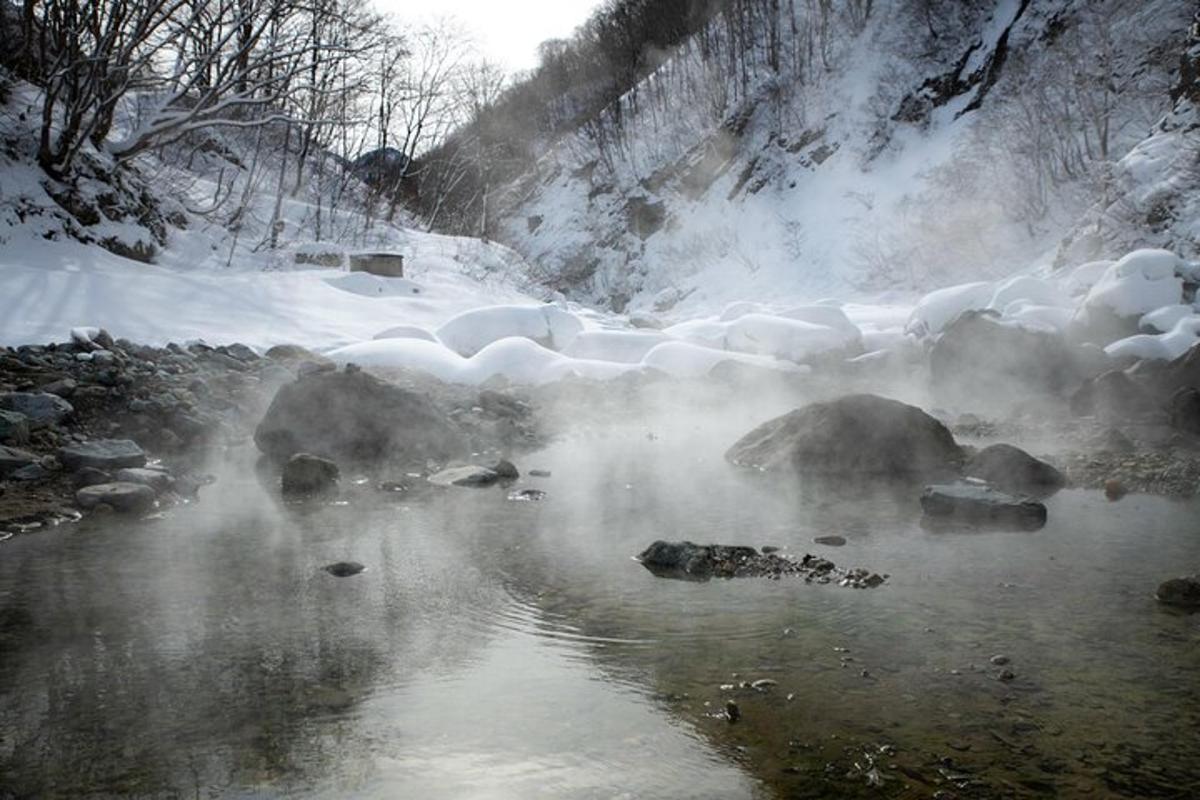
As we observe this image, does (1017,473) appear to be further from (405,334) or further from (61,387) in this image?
(405,334)

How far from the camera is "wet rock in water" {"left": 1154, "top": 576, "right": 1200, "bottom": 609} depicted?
3.71 meters

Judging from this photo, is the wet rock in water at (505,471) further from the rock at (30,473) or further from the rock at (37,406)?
the rock at (37,406)

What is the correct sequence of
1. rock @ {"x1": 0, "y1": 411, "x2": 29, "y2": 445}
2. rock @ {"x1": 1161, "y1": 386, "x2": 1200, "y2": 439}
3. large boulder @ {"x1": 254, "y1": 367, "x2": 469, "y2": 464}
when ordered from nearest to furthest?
rock @ {"x1": 0, "y1": 411, "x2": 29, "y2": 445} → large boulder @ {"x1": 254, "y1": 367, "x2": 469, "y2": 464} → rock @ {"x1": 1161, "y1": 386, "x2": 1200, "y2": 439}

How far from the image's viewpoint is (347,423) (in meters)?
7.41

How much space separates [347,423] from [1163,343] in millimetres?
8994

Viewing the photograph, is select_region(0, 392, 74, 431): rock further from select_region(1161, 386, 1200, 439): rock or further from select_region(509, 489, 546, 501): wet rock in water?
select_region(1161, 386, 1200, 439): rock

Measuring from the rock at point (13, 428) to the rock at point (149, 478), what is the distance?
0.96m

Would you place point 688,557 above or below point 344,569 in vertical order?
above

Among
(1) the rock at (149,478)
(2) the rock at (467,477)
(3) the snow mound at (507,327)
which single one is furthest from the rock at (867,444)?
(3) the snow mound at (507,327)

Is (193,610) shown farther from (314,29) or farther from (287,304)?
(314,29)

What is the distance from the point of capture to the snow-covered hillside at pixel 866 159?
70.7ft

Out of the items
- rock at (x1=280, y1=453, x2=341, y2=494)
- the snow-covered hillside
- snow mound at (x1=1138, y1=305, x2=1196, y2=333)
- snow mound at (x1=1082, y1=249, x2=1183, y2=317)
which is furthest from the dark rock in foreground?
the snow-covered hillside

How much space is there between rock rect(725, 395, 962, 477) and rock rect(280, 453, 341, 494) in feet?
11.5

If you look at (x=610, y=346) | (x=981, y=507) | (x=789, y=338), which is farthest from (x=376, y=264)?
(x=981, y=507)
